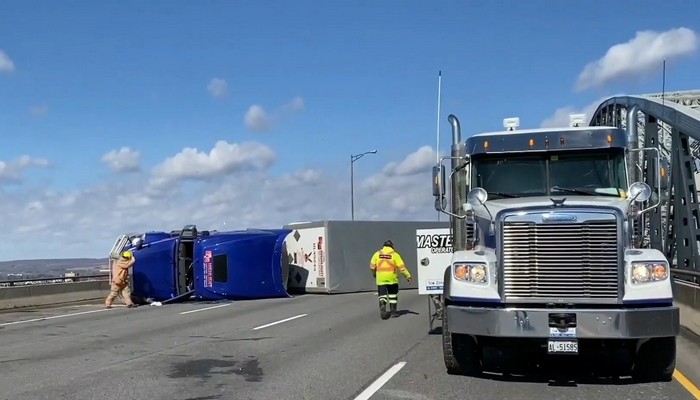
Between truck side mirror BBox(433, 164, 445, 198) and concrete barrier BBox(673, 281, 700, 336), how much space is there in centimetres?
579

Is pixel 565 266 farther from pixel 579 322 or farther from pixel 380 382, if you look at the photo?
pixel 380 382

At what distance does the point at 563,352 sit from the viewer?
7785 millimetres

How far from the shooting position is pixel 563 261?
7.99 metres

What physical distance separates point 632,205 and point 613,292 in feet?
4.34

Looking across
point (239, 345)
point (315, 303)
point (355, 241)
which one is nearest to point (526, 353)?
point (239, 345)

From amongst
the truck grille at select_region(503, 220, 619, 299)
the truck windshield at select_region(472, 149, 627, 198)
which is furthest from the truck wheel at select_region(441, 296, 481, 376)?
the truck windshield at select_region(472, 149, 627, 198)

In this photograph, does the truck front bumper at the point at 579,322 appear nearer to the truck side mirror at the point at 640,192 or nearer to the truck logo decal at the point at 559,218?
the truck logo decal at the point at 559,218

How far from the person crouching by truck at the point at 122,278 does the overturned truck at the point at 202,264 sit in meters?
0.92

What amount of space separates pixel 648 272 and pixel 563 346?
4.09ft

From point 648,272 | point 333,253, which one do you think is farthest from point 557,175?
point 333,253

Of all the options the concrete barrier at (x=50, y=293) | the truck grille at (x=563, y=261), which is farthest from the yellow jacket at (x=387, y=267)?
the concrete barrier at (x=50, y=293)

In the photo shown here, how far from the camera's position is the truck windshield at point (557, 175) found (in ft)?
30.4

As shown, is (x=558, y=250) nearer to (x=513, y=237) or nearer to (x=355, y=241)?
(x=513, y=237)

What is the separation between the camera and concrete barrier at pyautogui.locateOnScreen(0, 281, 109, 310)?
72.1 ft
